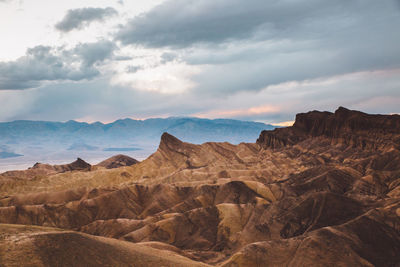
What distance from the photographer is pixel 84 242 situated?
35250 millimetres

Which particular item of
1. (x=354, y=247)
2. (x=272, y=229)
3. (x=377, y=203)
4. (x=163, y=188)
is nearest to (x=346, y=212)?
(x=377, y=203)

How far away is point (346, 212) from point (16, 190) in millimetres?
93423

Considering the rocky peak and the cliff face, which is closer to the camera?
the cliff face

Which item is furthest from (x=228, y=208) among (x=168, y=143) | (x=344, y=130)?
(x=344, y=130)

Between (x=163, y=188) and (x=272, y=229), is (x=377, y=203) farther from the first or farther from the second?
(x=163, y=188)

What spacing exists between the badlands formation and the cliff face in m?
0.55

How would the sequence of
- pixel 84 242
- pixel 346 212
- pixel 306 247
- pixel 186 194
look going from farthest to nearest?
pixel 186 194
pixel 346 212
pixel 306 247
pixel 84 242

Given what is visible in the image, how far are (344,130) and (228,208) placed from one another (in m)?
92.6

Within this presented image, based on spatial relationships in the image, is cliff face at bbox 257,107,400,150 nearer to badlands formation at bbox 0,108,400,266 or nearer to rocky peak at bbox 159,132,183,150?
badlands formation at bbox 0,108,400,266

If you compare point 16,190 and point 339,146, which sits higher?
point 339,146

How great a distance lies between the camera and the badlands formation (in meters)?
39.2

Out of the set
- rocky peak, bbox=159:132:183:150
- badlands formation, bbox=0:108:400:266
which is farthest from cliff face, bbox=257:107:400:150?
rocky peak, bbox=159:132:183:150

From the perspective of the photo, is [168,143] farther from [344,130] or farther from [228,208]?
[228,208]

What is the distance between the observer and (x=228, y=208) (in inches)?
2940
